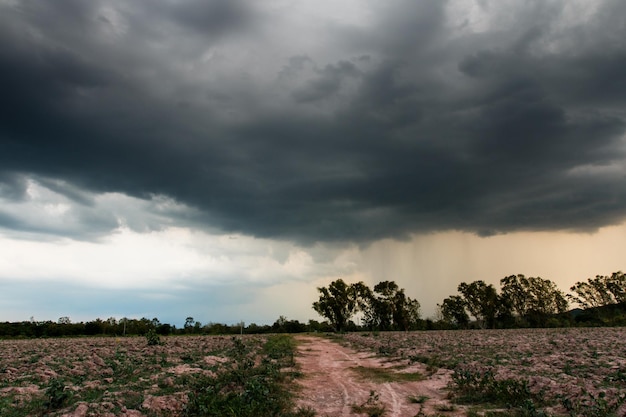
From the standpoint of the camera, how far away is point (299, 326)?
134m

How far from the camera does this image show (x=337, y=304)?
374 ft

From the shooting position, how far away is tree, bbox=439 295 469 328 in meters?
123

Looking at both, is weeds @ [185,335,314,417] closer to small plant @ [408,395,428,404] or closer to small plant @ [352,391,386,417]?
small plant @ [352,391,386,417]

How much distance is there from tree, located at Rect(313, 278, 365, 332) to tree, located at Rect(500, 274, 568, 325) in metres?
48.9

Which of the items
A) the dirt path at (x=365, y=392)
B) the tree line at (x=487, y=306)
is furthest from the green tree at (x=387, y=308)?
the dirt path at (x=365, y=392)

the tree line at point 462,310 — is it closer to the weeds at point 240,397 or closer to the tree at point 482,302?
the tree at point 482,302

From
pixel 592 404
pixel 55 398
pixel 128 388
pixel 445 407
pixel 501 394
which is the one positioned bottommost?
pixel 445 407

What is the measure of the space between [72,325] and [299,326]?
70969 mm

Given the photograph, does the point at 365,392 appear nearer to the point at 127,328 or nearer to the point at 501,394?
the point at 501,394

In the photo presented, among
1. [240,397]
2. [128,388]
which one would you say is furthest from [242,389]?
[128,388]

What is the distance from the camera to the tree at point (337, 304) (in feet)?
375

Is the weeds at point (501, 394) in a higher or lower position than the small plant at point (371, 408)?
higher

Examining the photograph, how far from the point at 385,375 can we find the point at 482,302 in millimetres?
109052

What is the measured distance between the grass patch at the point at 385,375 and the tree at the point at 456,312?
10866 cm
